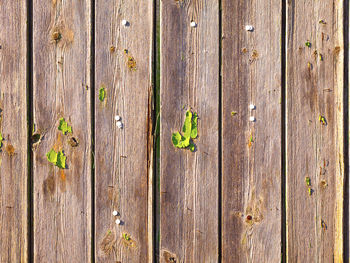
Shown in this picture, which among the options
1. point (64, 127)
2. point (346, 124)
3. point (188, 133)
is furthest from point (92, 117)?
point (346, 124)

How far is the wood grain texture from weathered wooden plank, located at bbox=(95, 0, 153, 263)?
11.6 inches

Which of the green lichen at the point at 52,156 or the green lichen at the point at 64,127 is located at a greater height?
the green lichen at the point at 64,127

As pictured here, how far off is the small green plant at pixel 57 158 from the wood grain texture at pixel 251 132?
596 millimetres

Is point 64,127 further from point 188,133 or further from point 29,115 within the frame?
point 188,133

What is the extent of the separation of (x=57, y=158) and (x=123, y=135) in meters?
0.26

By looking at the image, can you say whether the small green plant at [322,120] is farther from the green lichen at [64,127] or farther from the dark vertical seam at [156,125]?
the green lichen at [64,127]

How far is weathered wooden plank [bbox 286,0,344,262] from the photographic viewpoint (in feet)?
3.61

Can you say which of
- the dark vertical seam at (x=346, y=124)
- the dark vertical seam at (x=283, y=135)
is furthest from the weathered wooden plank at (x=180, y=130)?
the dark vertical seam at (x=346, y=124)

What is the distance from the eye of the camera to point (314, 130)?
1.10 m

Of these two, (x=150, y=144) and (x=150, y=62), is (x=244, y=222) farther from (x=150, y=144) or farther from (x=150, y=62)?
(x=150, y=62)

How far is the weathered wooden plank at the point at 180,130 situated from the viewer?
3.58ft

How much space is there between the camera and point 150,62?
1092 mm

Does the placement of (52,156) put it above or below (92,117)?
below

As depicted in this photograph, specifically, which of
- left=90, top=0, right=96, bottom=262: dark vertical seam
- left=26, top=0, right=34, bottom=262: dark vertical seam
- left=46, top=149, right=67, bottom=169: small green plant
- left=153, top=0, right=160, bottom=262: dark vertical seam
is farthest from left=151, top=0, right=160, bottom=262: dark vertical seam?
left=26, top=0, right=34, bottom=262: dark vertical seam
